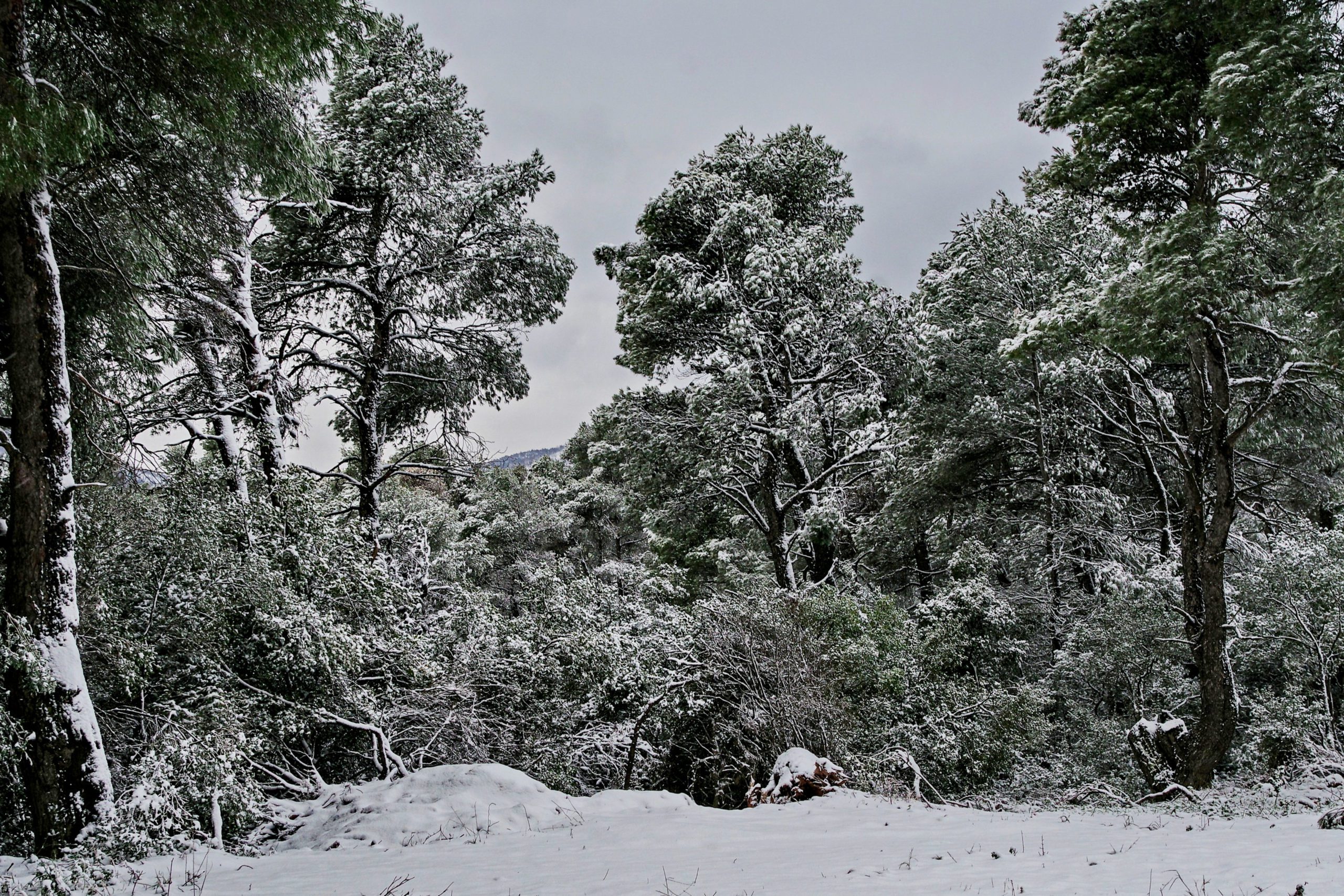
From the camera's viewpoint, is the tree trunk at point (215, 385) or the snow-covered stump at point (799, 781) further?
the tree trunk at point (215, 385)

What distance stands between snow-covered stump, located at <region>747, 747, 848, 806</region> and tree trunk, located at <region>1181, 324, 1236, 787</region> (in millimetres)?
4577

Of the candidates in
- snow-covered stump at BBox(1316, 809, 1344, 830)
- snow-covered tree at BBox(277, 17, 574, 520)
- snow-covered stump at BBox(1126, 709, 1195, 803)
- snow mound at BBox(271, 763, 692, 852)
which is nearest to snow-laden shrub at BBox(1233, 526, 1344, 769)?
snow-covered stump at BBox(1126, 709, 1195, 803)

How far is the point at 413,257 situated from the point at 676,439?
5414 mm

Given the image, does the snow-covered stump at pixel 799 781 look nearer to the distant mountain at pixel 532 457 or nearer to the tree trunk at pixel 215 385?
the tree trunk at pixel 215 385

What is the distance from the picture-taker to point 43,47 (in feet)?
20.5

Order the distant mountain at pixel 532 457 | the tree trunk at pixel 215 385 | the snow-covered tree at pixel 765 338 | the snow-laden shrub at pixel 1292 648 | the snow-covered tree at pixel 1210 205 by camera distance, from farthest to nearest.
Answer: the distant mountain at pixel 532 457 < the snow-covered tree at pixel 765 338 < the tree trunk at pixel 215 385 < the snow-laden shrub at pixel 1292 648 < the snow-covered tree at pixel 1210 205

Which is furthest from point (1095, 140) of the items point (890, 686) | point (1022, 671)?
point (1022, 671)

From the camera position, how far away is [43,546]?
5.54 m

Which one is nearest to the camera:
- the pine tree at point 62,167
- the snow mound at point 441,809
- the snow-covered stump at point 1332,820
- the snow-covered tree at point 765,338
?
the snow-covered stump at point 1332,820

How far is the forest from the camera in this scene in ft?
19.9

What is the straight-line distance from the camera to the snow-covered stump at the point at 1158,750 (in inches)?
340

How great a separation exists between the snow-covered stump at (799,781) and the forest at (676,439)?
1120 millimetres

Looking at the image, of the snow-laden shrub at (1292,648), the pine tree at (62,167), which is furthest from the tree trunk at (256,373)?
the snow-laden shrub at (1292,648)

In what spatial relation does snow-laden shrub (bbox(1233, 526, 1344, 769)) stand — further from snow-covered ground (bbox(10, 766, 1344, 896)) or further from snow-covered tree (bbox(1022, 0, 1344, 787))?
snow-covered ground (bbox(10, 766, 1344, 896))
